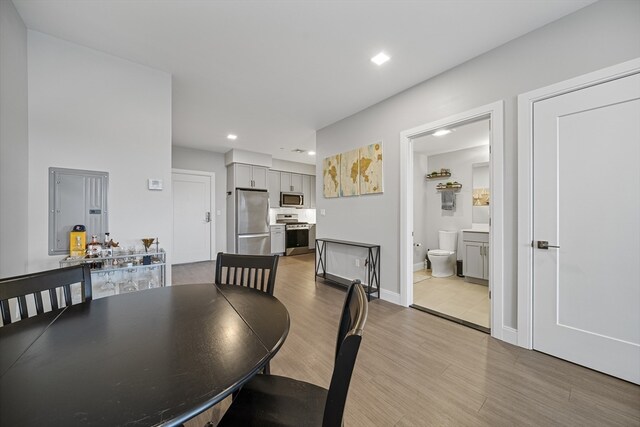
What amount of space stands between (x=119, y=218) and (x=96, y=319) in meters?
1.63

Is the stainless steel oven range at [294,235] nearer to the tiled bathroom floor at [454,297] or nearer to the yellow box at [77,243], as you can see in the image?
the tiled bathroom floor at [454,297]

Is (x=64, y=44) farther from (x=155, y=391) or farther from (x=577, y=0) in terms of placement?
(x=577, y=0)

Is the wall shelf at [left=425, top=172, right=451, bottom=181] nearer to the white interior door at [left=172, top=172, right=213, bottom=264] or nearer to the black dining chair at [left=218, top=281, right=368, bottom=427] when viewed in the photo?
the black dining chair at [left=218, top=281, right=368, bottom=427]

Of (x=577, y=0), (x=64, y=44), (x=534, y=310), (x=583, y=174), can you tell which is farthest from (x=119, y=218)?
(x=577, y=0)

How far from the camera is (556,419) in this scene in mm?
1353

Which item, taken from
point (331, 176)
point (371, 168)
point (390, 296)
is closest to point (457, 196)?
point (371, 168)

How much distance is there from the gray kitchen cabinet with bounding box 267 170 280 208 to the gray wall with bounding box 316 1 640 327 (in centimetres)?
338

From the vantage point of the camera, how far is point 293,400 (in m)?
0.96

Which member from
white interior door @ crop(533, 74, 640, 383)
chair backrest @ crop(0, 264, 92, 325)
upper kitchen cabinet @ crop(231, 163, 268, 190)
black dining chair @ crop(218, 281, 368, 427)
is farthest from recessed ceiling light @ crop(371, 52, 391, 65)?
upper kitchen cabinet @ crop(231, 163, 268, 190)

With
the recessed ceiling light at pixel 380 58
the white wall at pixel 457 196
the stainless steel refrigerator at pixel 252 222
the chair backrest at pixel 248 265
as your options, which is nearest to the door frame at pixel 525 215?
the recessed ceiling light at pixel 380 58

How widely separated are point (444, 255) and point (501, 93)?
2.94 metres

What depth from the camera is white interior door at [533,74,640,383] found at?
1.63m

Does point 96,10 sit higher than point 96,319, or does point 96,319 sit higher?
point 96,10

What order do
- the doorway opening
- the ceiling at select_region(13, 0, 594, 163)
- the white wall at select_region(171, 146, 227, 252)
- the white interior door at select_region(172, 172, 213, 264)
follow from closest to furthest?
the ceiling at select_region(13, 0, 594, 163) < the doorway opening < the white interior door at select_region(172, 172, 213, 264) < the white wall at select_region(171, 146, 227, 252)
